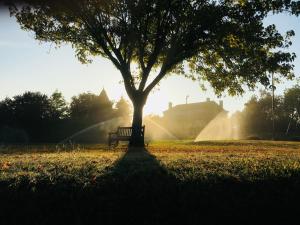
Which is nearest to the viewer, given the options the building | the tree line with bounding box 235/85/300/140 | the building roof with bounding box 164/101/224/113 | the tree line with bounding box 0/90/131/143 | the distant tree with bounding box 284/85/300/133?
the tree line with bounding box 0/90/131/143

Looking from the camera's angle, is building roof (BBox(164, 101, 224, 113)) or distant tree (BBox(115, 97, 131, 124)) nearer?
distant tree (BBox(115, 97, 131, 124))

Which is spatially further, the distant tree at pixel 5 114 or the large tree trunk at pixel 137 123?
the distant tree at pixel 5 114

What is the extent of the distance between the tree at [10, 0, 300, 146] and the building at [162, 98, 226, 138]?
8197 centimetres

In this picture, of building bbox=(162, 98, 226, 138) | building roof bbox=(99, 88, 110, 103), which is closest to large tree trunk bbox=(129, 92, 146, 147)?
building roof bbox=(99, 88, 110, 103)

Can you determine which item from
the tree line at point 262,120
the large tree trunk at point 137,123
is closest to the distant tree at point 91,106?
the large tree trunk at point 137,123

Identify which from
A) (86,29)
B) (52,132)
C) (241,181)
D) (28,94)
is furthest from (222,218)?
(28,94)

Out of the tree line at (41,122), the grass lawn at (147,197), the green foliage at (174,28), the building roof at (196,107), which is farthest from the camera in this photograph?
the building roof at (196,107)

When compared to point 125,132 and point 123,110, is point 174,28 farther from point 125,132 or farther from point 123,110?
point 123,110

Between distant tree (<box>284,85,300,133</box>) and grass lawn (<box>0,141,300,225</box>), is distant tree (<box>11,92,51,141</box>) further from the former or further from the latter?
distant tree (<box>284,85,300,133</box>)

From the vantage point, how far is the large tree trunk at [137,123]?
2428 cm

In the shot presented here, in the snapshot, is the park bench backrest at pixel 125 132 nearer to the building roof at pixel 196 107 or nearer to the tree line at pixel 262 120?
the tree line at pixel 262 120

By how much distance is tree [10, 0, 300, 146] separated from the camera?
2258 cm

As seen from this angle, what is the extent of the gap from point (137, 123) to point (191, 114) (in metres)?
99.0

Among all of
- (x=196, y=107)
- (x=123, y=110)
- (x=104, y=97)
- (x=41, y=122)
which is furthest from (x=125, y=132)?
(x=196, y=107)
